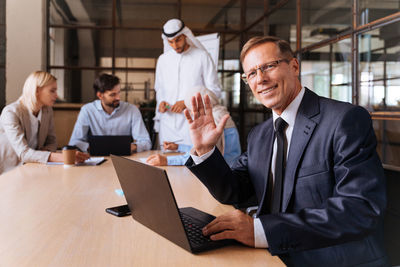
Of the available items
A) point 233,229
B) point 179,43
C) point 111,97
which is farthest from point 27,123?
Result: point 233,229

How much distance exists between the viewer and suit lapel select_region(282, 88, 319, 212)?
4.26ft

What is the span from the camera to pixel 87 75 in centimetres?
589

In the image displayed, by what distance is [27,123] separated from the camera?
2.96 metres

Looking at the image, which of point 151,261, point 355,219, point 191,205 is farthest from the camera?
point 191,205

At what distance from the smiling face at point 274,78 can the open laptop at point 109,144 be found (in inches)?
67.0

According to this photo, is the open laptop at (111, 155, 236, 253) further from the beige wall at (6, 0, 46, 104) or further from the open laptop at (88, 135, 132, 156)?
the beige wall at (6, 0, 46, 104)

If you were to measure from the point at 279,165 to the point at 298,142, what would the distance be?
124mm

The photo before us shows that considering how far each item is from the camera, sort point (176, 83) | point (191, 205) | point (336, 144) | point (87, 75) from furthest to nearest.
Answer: point (87, 75)
point (176, 83)
point (191, 205)
point (336, 144)

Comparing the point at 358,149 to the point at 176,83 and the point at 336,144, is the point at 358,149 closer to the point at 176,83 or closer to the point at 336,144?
the point at 336,144

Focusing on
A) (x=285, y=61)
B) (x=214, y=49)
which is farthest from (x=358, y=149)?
(x=214, y=49)

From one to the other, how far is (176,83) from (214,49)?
1.21 meters

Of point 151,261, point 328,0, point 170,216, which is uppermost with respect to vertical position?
point 328,0

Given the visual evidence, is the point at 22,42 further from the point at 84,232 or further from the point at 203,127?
the point at 84,232

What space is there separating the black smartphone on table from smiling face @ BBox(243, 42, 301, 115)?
710 mm
